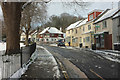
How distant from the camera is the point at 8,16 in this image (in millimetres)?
9109

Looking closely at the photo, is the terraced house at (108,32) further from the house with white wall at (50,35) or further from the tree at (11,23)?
the house with white wall at (50,35)

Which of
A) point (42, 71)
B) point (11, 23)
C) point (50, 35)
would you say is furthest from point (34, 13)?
point (50, 35)

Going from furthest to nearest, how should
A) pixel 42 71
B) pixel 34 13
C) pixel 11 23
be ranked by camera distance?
1. pixel 34 13
2. pixel 11 23
3. pixel 42 71

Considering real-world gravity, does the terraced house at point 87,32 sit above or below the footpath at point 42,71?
above

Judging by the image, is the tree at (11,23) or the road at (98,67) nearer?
the road at (98,67)

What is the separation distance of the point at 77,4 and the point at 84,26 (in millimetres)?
23147

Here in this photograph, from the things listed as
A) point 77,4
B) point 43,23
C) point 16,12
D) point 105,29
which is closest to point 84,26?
point 105,29

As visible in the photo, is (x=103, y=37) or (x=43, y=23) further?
(x=43, y=23)

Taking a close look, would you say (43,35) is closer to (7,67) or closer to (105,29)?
(105,29)

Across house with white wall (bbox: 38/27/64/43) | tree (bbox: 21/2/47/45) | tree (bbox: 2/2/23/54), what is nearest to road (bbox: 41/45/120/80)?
tree (bbox: 2/2/23/54)

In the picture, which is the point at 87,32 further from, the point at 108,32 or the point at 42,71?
the point at 42,71

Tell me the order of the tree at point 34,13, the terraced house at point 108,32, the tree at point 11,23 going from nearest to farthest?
the tree at point 11,23
the tree at point 34,13
the terraced house at point 108,32

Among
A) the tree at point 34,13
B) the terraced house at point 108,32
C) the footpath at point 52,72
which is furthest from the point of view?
the terraced house at point 108,32

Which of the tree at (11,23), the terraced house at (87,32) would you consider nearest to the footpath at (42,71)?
the tree at (11,23)
